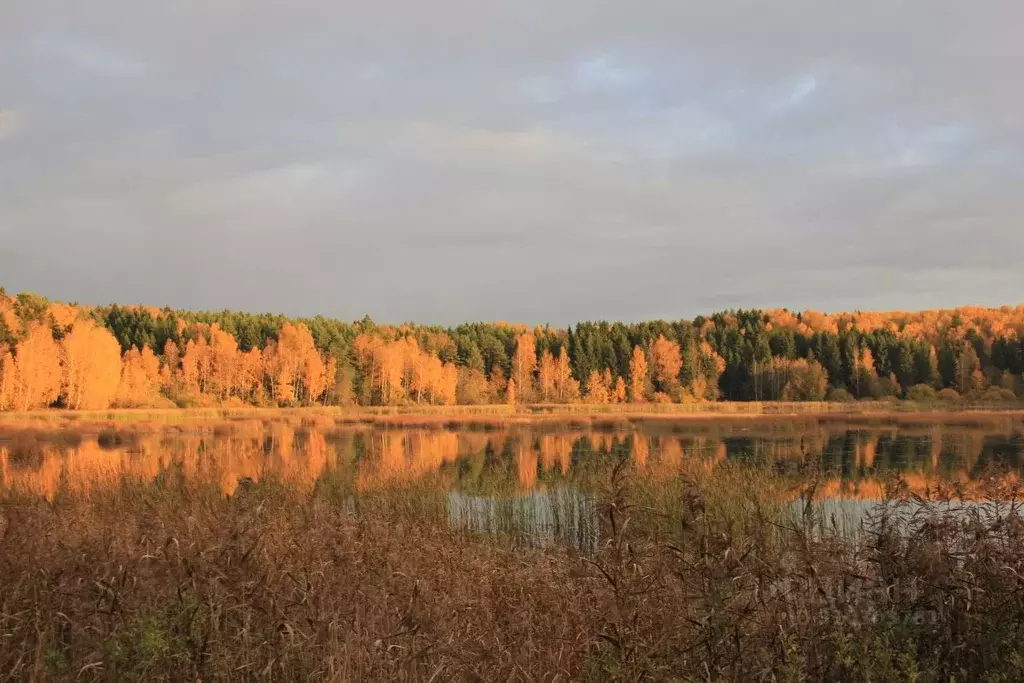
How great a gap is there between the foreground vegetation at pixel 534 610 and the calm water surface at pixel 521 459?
141cm

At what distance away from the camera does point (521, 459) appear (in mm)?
29297

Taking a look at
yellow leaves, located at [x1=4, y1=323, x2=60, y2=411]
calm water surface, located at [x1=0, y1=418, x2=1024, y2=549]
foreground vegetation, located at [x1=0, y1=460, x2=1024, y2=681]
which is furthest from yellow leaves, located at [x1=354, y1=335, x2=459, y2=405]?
foreground vegetation, located at [x1=0, y1=460, x2=1024, y2=681]

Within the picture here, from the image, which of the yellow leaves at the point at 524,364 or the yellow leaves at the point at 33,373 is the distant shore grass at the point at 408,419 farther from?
the yellow leaves at the point at 524,364

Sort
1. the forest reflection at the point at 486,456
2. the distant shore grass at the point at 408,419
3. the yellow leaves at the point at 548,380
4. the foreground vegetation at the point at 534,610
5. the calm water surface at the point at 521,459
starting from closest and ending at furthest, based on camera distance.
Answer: the foreground vegetation at the point at 534,610 → the calm water surface at the point at 521,459 → the forest reflection at the point at 486,456 → the distant shore grass at the point at 408,419 → the yellow leaves at the point at 548,380

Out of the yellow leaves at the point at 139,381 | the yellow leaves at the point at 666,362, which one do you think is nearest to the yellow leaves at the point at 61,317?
the yellow leaves at the point at 139,381

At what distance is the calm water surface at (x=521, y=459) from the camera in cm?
1498

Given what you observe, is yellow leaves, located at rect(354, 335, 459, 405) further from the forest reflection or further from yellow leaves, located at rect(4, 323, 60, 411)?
the forest reflection

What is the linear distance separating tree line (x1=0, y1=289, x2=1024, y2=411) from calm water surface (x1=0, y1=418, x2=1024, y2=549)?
39255mm

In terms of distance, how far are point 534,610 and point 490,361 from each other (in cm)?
10982

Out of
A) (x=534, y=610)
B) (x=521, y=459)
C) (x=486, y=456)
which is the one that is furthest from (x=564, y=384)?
(x=534, y=610)

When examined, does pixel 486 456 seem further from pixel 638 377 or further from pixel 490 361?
pixel 490 361

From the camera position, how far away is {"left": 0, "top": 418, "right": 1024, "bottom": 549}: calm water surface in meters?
15.0

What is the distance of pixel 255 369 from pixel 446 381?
24.5m

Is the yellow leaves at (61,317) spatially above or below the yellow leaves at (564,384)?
above
